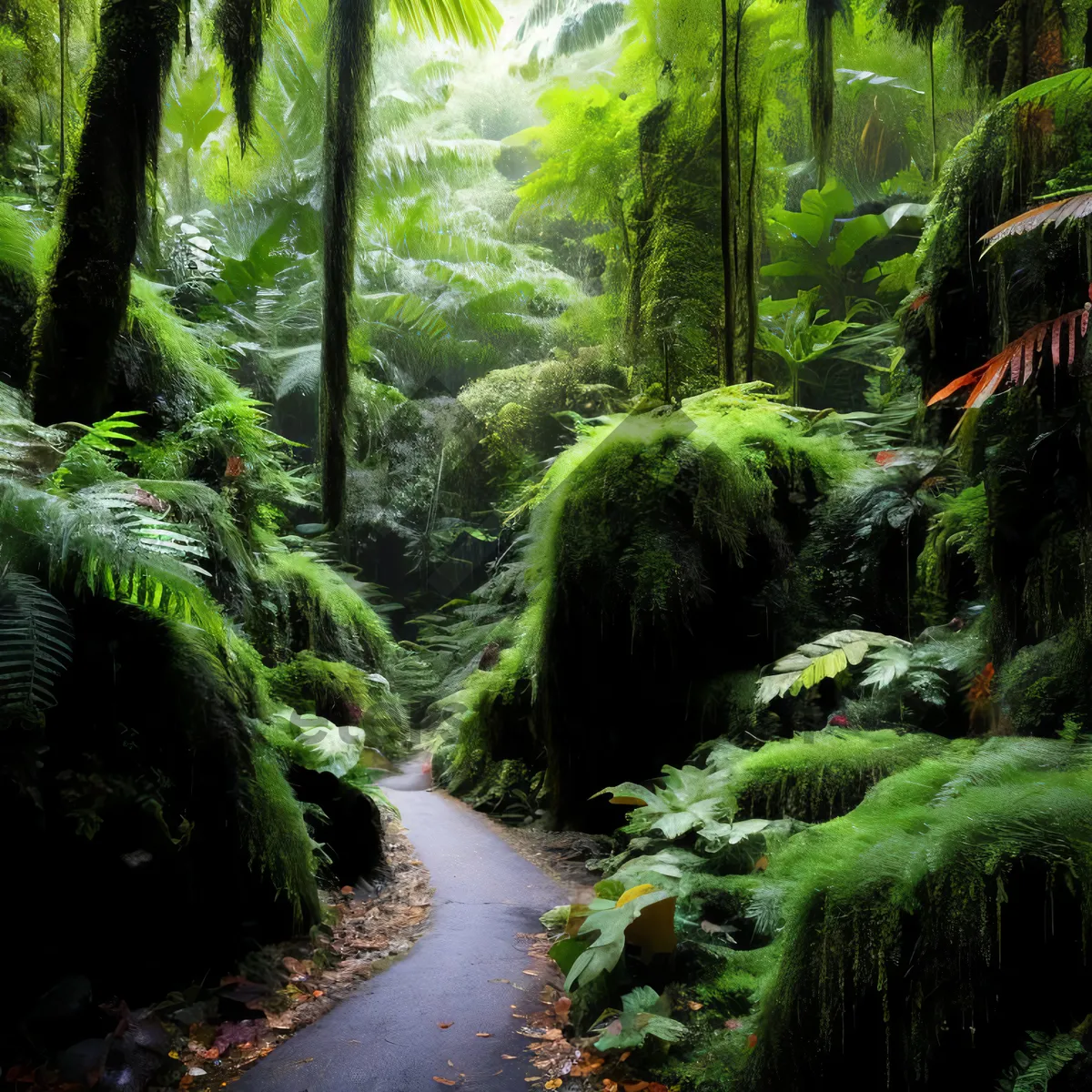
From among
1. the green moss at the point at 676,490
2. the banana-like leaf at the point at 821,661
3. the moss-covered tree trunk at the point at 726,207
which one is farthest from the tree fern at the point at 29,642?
the moss-covered tree trunk at the point at 726,207

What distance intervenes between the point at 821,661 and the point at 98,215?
5253 mm

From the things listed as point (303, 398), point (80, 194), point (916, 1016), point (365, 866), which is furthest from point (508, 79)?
point (916, 1016)

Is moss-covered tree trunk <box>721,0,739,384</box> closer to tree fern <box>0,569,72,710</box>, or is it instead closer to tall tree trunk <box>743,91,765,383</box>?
tall tree trunk <box>743,91,765,383</box>

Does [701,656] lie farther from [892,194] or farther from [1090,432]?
[892,194]

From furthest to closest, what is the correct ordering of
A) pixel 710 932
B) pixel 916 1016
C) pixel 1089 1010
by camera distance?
pixel 710 932 < pixel 916 1016 < pixel 1089 1010

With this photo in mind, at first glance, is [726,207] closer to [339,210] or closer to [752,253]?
[752,253]

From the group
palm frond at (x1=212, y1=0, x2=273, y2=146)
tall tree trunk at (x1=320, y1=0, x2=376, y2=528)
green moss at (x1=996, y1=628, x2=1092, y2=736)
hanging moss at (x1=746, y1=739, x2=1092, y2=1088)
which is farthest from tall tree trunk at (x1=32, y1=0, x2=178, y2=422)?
green moss at (x1=996, y1=628, x2=1092, y2=736)

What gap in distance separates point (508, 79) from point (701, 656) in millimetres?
22378

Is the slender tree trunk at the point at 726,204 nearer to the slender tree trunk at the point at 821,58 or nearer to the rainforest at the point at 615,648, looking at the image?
the rainforest at the point at 615,648

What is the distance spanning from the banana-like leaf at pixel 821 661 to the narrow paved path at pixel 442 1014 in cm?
197

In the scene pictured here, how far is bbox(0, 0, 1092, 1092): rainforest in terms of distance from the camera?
8.99 feet

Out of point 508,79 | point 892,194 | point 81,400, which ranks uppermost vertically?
point 508,79

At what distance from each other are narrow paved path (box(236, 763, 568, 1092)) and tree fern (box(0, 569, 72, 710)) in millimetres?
1659

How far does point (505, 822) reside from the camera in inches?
295
